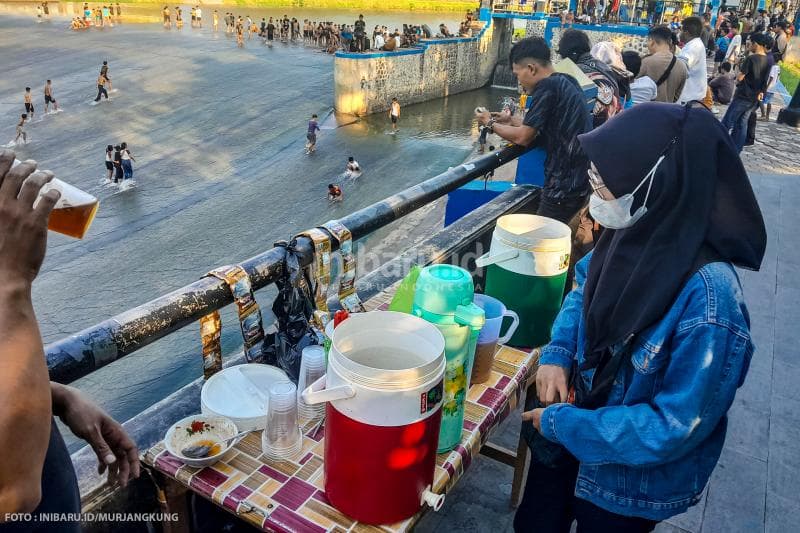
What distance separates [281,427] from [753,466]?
2988mm

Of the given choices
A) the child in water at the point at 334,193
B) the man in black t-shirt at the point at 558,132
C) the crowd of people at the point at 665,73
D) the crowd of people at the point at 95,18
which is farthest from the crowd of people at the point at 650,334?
the crowd of people at the point at 95,18

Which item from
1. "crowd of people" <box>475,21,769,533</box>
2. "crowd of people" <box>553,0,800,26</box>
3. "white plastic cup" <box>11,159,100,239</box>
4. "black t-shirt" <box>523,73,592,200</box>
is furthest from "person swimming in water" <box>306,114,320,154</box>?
"white plastic cup" <box>11,159,100,239</box>

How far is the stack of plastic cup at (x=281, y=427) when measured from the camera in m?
1.84

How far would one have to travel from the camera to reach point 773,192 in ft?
29.0

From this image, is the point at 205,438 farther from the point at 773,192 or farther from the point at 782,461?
the point at 773,192

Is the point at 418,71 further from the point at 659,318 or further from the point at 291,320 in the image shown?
the point at 659,318

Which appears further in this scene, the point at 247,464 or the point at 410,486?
the point at 247,464

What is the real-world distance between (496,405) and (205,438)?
1.05m

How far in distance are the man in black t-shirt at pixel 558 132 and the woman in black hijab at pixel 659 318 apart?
2548 mm

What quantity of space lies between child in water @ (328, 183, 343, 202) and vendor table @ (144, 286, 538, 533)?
66.1 feet

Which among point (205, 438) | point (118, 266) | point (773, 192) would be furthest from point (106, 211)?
point (205, 438)

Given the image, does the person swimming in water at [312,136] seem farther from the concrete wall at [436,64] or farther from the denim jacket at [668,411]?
the denim jacket at [668,411]

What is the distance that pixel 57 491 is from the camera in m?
1.36

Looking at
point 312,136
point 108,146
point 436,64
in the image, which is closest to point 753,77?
point 312,136
